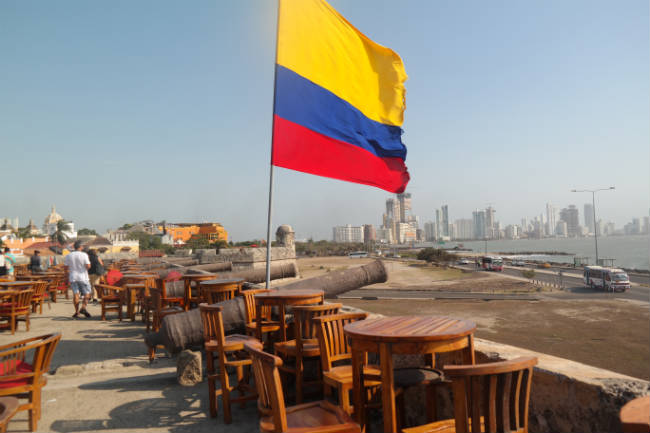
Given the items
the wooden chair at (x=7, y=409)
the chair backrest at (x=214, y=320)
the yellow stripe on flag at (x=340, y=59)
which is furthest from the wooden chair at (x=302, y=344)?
the yellow stripe on flag at (x=340, y=59)

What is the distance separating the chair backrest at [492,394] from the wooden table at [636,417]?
0.43 metres

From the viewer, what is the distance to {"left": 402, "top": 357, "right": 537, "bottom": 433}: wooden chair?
5.38 ft

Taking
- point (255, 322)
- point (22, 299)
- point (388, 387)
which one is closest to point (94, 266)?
point (22, 299)

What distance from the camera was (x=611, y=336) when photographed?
20844 millimetres

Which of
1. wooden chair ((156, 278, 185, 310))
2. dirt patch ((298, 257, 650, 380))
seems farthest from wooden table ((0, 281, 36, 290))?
dirt patch ((298, 257, 650, 380))

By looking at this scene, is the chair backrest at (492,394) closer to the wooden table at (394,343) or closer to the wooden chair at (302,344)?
the wooden table at (394,343)

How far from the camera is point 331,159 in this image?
530cm

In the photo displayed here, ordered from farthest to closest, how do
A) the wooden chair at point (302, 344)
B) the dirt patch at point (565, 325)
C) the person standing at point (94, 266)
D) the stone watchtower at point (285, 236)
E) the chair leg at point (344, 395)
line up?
the stone watchtower at point (285, 236), the dirt patch at point (565, 325), the person standing at point (94, 266), the wooden chair at point (302, 344), the chair leg at point (344, 395)

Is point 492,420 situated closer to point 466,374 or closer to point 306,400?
point 466,374

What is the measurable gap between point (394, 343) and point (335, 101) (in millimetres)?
4057

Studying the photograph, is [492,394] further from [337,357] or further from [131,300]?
[131,300]

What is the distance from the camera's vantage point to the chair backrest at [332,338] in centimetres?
281

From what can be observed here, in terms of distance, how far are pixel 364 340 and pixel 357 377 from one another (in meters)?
0.42

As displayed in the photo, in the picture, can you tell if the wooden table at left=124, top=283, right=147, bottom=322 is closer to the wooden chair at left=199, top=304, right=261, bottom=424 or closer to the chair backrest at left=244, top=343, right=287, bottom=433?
the wooden chair at left=199, top=304, right=261, bottom=424
